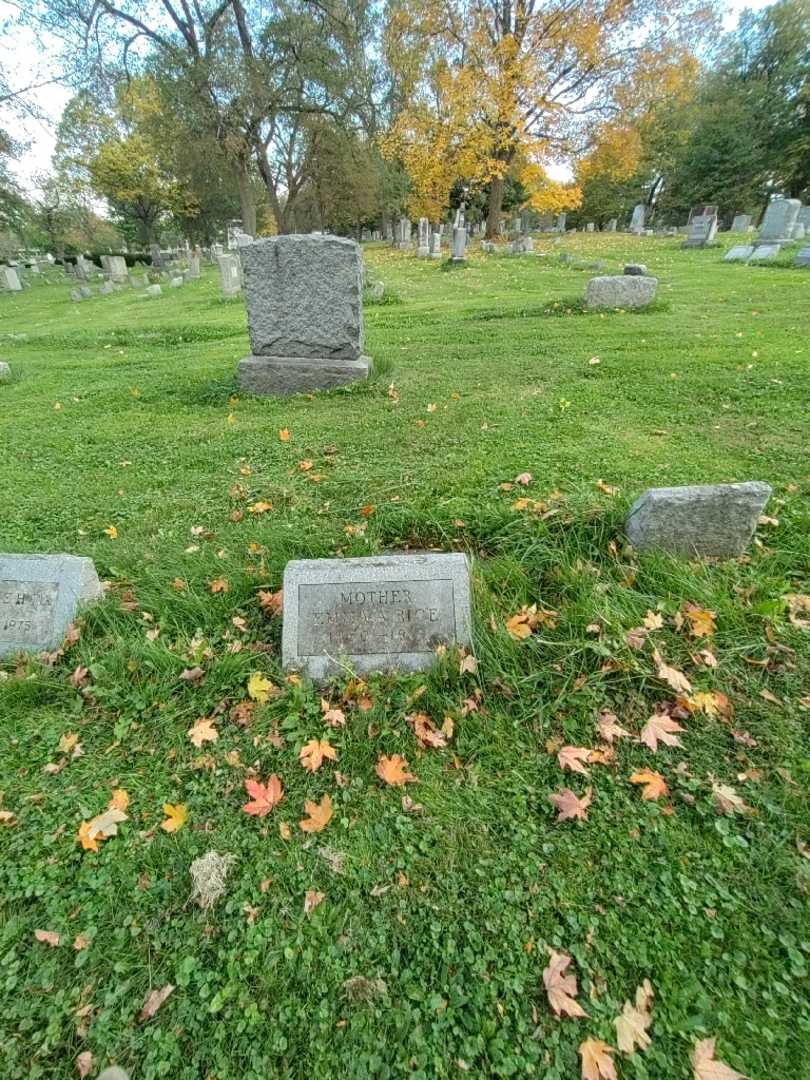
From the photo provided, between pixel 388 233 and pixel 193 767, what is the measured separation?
5044 cm

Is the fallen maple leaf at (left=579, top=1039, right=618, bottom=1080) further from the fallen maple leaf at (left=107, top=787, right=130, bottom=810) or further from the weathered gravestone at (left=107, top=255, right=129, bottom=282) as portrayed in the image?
the weathered gravestone at (left=107, top=255, right=129, bottom=282)

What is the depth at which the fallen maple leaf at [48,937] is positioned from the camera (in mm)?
1709

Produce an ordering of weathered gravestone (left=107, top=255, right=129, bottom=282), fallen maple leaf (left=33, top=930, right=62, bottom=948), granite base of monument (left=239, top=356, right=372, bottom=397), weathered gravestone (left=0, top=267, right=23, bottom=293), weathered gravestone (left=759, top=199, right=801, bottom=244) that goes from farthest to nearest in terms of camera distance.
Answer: weathered gravestone (left=0, top=267, right=23, bottom=293) < weathered gravestone (left=107, top=255, right=129, bottom=282) < weathered gravestone (left=759, top=199, right=801, bottom=244) < granite base of monument (left=239, top=356, right=372, bottom=397) < fallen maple leaf (left=33, top=930, right=62, bottom=948)

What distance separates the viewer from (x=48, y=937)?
1719mm

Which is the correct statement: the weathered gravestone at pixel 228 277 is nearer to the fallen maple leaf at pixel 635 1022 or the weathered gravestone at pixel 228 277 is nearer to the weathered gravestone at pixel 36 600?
the weathered gravestone at pixel 36 600

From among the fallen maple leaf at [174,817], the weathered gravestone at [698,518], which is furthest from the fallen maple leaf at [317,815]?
the weathered gravestone at [698,518]

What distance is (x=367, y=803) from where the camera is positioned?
2086 millimetres

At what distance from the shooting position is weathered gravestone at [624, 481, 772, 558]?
8.95 feet

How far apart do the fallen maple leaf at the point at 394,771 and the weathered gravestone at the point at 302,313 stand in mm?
4705

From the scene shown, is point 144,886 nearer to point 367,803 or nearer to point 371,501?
point 367,803

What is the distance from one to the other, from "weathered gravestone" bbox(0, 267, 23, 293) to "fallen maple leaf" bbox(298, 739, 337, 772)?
3318 centimetres

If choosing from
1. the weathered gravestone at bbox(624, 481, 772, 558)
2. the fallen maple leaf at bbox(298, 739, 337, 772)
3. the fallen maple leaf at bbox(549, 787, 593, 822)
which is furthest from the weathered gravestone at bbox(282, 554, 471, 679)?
the weathered gravestone at bbox(624, 481, 772, 558)

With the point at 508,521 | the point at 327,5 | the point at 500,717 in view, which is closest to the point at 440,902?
the point at 500,717

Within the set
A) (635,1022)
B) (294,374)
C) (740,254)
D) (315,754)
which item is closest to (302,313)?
(294,374)
